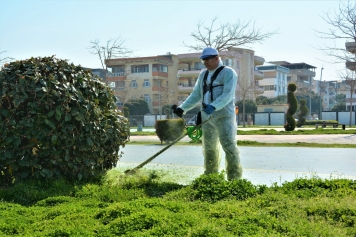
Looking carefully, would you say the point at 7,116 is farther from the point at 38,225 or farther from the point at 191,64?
the point at 191,64

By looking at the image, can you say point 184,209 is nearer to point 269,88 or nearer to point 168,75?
point 168,75

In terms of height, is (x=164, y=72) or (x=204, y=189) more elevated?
(x=164, y=72)

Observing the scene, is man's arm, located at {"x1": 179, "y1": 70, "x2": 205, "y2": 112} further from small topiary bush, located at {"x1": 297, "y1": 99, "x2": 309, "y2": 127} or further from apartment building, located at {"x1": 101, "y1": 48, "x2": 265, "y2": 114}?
apartment building, located at {"x1": 101, "y1": 48, "x2": 265, "y2": 114}

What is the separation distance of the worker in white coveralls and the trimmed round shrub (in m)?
1.20

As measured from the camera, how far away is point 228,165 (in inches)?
241

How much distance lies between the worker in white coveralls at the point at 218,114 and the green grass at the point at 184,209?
76 cm

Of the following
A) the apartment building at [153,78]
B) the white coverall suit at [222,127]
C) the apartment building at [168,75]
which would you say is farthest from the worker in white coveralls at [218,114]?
the apartment building at [153,78]

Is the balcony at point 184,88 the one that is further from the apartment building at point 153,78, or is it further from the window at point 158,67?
the window at point 158,67

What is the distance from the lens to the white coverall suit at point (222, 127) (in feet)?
20.0

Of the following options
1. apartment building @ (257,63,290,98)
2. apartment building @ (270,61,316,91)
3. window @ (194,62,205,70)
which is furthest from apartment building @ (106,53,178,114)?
apartment building @ (270,61,316,91)

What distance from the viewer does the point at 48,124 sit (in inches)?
232

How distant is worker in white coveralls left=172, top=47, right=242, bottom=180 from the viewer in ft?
20.0

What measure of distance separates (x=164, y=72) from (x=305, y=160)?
65.4m

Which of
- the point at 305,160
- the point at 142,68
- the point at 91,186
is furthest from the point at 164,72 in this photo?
the point at 91,186
